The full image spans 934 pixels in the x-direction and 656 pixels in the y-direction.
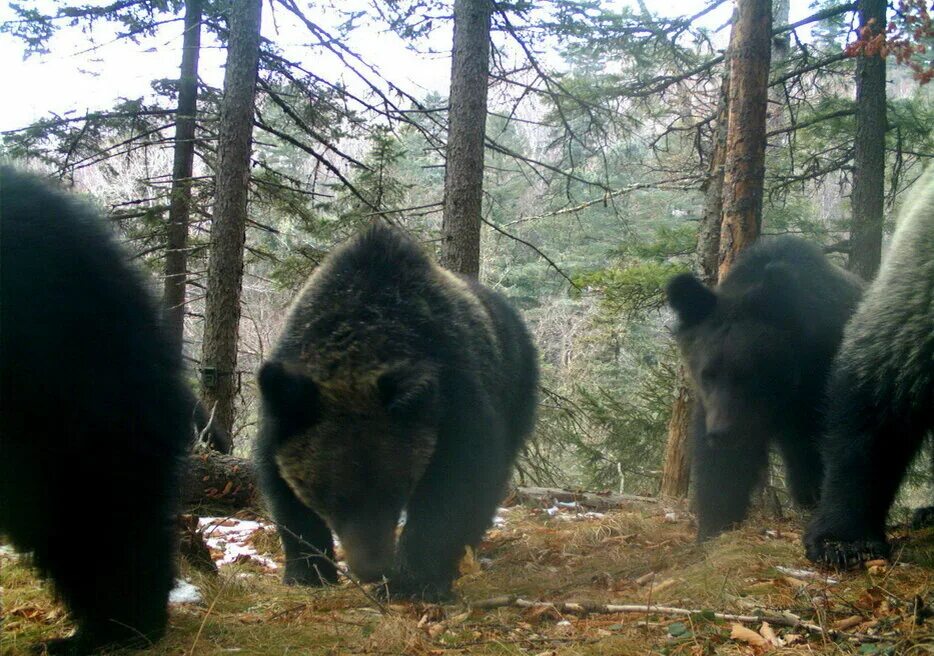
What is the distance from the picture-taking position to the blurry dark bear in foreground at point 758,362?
568 centimetres

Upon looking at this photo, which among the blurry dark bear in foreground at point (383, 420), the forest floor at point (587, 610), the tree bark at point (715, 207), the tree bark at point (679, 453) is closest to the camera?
the forest floor at point (587, 610)

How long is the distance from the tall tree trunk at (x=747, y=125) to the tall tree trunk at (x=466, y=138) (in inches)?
107

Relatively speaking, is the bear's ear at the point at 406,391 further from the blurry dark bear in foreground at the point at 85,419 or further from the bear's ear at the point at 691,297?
the bear's ear at the point at 691,297

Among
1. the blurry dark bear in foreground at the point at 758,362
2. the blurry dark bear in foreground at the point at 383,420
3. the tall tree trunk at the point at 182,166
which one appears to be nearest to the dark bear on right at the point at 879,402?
the blurry dark bear in foreground at the point at 758,362

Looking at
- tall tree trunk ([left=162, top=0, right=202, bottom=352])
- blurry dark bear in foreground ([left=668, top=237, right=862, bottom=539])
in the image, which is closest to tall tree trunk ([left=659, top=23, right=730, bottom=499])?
blurry dark bear in foreground ([left=668, top=237, right=862, bottom=539])

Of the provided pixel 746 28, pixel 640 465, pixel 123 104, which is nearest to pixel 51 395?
pixel 746 28

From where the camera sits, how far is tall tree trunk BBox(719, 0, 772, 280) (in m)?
7.43

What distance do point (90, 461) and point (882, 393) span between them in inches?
160

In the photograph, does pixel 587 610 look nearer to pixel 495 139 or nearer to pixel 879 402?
pixel 879 402

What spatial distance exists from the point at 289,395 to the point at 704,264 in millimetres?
5479

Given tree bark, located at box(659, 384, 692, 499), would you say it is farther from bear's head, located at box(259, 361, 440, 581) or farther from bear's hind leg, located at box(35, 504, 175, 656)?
bear's hind leg, located at box(35, 504, 175, 656)

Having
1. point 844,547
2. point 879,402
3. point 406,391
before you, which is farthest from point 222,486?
point 879,402

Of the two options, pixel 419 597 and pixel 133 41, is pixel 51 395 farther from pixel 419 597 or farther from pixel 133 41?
pixel 133 41

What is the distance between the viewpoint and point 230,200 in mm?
9109
